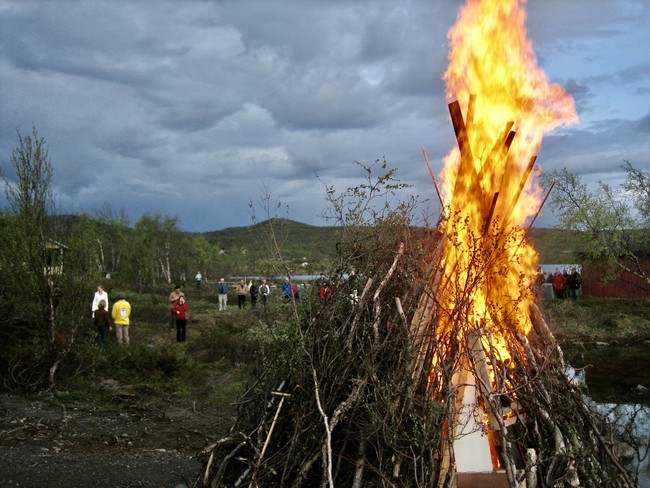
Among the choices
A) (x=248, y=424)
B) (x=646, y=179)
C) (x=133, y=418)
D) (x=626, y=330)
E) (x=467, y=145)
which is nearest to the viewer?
(x=248, y=424)

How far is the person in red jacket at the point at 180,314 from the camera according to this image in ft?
58.4

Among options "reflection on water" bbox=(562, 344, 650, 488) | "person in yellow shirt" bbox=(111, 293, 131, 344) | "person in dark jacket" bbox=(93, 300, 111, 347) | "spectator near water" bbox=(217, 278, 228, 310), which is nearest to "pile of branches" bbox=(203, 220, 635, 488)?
"reflection on water" bbox=(562, 344, 650, 488)

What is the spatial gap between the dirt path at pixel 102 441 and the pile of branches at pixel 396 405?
1.49 metres

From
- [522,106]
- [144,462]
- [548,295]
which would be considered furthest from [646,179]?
[144,462]

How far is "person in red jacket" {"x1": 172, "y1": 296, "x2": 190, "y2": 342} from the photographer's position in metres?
17.8

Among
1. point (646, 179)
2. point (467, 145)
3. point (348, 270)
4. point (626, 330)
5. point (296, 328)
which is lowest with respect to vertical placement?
point (626, 330)

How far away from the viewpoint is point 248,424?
234 inches

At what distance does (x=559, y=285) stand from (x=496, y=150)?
85.6 ft

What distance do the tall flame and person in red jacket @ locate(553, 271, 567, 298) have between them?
83.5ft

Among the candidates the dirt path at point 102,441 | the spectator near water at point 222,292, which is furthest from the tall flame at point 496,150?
the spectator near water at point 222,292

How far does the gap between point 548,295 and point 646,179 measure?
692 cm

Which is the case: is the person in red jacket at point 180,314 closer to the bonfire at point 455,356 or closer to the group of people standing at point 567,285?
the bonfire at point 455,356

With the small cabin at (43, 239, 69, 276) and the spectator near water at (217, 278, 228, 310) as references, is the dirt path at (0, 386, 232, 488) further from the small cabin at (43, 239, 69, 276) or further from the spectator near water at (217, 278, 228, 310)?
the spectator near water at (217, 278, 228, 310)

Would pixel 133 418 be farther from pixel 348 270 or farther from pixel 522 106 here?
pixel 522 106
